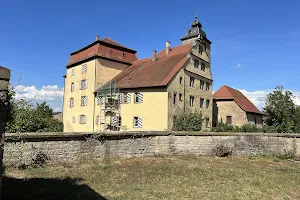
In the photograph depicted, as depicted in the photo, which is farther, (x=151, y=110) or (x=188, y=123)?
(x=151, y=110)

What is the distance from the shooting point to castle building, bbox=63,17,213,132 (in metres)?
27.5

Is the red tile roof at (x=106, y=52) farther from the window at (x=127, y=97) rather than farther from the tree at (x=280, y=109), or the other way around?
the tree at (x=280, y=109)

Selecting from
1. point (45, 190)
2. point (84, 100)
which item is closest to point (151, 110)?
point (84, 100)

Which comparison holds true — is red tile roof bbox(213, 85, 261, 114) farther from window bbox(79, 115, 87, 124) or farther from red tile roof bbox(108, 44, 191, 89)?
window bbox(79, 115, 87, 124)

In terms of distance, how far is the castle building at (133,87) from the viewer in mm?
27484

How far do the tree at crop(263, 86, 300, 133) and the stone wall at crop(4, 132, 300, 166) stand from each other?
18.4m

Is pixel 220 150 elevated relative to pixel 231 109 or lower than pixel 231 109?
lower

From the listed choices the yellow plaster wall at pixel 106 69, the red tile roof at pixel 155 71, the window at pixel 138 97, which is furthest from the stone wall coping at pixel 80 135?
the yellow plaster wall at pixel 106 69

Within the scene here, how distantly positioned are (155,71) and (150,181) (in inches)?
808

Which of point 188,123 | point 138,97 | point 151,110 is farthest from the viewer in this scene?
point 138,97

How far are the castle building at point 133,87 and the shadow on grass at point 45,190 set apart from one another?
1797 centimetres

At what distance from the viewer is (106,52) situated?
1361 inches

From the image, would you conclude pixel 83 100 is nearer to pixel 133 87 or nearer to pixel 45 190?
pixel 133 87

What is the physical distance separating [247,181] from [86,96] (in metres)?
27.4
